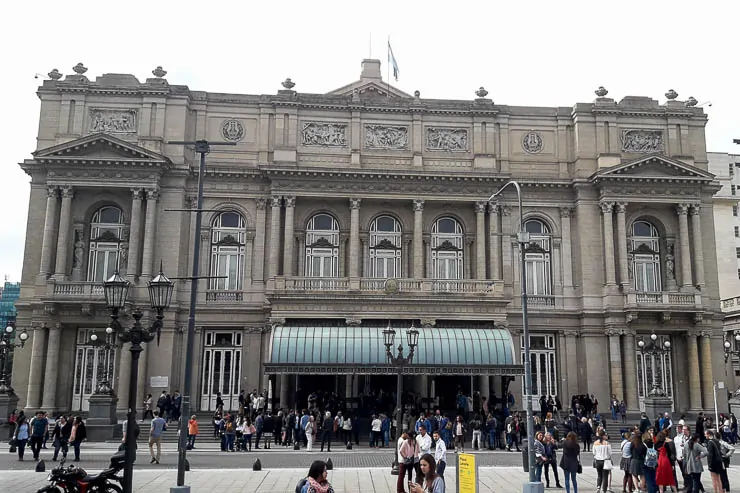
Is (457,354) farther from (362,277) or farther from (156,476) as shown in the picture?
(156,476)

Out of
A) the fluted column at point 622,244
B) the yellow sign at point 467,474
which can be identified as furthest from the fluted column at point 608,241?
the yellow sign at point 467,474

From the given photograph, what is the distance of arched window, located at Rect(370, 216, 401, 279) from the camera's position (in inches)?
1841

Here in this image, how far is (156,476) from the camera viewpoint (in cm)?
2309

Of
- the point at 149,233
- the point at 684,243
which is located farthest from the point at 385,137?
the point at 684,243

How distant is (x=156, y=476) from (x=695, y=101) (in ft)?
144

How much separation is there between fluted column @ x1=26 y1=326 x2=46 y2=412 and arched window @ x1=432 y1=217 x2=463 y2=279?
24.4 m

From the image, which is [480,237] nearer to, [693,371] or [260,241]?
Result: [260,241]

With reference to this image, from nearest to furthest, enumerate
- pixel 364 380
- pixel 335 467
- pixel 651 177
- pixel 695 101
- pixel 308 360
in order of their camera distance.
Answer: pixel 335 467 < pixel 308 360 < pixel 364 380 < pixel 651 177 < pixel 695 101

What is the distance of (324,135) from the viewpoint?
47.5 meters

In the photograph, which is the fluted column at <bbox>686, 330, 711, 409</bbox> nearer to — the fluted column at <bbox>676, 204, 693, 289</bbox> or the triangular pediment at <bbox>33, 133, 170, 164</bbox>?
the fluted column at <bbox>676, 204, 693, 289</bbox>

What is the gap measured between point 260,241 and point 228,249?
2229 millimetres

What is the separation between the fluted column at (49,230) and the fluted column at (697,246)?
40.7 meters

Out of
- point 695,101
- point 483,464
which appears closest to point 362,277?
point 483,464

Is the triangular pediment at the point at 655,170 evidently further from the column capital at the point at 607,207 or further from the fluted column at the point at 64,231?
the fluted column at the point at 64,231
